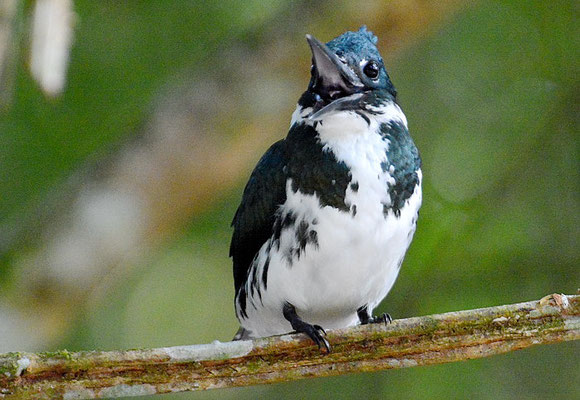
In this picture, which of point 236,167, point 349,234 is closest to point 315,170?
point 349,234

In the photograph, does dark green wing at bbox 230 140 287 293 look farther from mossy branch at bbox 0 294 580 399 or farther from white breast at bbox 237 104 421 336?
mossy branch at bbox 0 294 580 399

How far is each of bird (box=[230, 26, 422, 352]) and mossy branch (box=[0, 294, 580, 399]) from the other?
183 mm

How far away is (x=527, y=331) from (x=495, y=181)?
348 centimetres

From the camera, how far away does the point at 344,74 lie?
4.52m

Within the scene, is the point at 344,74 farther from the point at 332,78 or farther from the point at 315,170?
the point at 315,170

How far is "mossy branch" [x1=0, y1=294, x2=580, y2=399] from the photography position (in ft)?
12.4

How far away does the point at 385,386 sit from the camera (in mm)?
7090

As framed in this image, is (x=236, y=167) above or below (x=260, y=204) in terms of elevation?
above

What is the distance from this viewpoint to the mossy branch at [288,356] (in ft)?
12.4

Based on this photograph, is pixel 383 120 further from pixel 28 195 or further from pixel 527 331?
pixel 28 195

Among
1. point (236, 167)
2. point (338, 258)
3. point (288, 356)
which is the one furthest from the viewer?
point (236, 167)

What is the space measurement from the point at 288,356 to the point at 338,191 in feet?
2.71

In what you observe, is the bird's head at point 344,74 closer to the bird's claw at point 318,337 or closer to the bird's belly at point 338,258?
the bird's belly at point 338,258

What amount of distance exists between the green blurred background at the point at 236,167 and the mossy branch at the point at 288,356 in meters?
1.92
